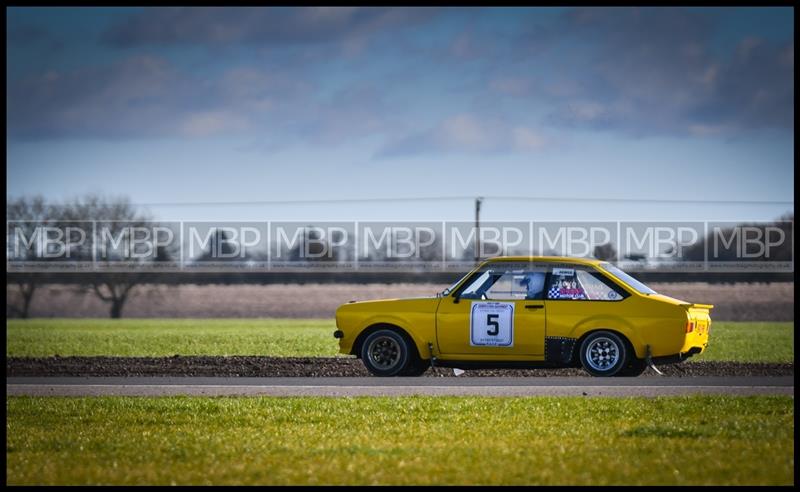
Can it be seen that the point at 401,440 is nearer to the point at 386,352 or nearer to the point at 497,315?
the point at 497,315

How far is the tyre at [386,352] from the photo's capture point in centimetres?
1537

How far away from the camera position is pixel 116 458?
31.4 feet

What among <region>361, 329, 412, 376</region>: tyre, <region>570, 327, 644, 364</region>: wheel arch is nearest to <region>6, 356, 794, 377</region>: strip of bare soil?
<region>361, 329, 412, 376</region>: tyre

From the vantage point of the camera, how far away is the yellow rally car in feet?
47.9

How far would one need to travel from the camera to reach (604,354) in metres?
14.9

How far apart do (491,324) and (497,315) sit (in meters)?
0.14

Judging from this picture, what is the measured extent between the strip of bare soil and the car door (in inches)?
67.0


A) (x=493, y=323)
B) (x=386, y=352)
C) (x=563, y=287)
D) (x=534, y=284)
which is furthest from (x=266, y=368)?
(x=563, y=287)

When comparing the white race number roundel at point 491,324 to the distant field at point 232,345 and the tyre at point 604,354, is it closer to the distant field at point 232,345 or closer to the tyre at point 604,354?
the tyre at point 604,354

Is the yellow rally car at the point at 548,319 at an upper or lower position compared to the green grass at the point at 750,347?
upper

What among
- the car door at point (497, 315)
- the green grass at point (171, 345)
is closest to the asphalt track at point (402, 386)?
the car door at point (497, 315)

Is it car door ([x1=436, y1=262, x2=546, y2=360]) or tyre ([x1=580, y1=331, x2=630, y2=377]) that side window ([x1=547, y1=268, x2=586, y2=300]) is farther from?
tyre ([x1=580, y1=331, x2=630, y2=377])

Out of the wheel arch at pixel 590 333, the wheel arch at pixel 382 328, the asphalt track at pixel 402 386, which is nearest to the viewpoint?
the asphalt track at pixel 402 386

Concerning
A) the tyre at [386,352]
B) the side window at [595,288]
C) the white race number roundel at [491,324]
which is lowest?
the tyre at [386,352]
